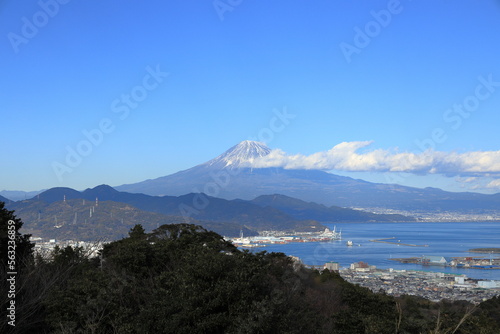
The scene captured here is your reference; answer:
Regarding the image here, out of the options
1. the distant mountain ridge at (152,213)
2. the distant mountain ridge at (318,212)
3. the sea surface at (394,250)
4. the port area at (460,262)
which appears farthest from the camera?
the distant mountain ridge at (318,212)

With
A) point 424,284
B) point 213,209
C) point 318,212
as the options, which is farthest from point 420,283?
point 318,212

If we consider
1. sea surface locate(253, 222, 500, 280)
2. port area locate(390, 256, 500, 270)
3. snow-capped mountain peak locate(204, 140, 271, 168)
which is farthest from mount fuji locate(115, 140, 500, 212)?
port area locate(390, 256, 500, 270)

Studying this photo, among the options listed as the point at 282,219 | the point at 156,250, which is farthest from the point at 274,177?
the point at 156,250

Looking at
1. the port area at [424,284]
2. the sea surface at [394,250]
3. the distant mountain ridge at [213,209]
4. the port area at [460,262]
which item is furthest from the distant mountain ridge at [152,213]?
the port area at [424,284]

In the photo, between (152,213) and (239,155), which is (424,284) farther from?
(239,155)

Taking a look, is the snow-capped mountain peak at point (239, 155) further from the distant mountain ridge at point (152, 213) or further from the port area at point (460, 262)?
the port area at point (460, 262)

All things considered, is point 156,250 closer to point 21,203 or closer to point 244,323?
point 244,323

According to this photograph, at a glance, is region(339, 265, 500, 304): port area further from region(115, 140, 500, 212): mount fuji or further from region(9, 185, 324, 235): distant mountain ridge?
region(115, 140, 500, 212): mount fuji
